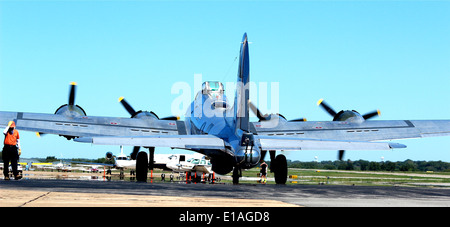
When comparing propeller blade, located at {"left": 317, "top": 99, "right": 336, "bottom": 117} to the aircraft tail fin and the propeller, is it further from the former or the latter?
the aircraft tail fin

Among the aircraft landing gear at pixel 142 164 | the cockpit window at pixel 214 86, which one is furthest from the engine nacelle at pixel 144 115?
the aircraft landing gear at pixel 142 164

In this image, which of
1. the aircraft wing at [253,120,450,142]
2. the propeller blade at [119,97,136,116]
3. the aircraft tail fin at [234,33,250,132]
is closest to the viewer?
the aircraft tail fin at [234,33,250,132]

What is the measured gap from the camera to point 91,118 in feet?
107

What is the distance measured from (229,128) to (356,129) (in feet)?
40.3

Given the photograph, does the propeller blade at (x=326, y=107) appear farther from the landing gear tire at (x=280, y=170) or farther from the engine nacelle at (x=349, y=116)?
the landing gear tire at (x=280, y=170)

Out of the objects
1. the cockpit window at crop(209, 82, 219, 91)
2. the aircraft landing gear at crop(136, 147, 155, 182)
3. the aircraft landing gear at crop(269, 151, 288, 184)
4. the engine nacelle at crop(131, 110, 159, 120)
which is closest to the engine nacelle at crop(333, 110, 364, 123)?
the aircraft landing gear at crop(269, 151, 288, 184)

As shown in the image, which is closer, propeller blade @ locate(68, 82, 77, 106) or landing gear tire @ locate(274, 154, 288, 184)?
landing gear tire @ locate(274, 154, 288, 184)

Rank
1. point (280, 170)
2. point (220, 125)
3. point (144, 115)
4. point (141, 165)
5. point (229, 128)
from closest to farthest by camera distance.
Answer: point (229, 128) → point (220, 125) → point (141, 165) → point (280, 170) → point (144, 115)

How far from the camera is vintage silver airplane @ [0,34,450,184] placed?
839 inches

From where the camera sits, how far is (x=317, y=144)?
19.3 meters

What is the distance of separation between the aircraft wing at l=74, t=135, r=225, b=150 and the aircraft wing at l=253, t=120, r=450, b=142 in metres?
11.5

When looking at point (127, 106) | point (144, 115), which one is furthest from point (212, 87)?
point (127, 106)

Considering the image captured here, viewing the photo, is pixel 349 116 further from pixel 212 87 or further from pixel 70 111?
pixel 70 111
